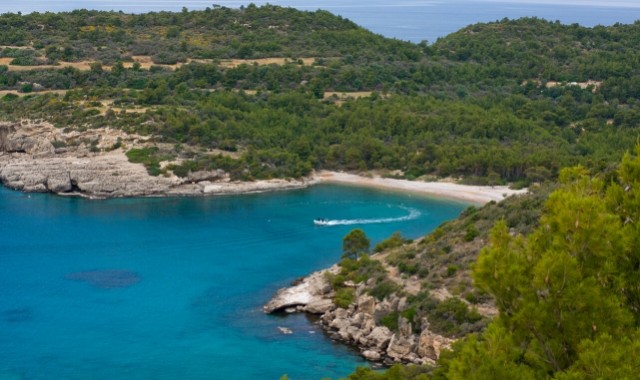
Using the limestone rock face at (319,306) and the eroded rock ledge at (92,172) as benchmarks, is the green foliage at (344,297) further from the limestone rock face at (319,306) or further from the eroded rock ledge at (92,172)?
the eroded rock ledge at (92,172)

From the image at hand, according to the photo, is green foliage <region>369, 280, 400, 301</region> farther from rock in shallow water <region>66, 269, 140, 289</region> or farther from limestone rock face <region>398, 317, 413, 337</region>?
rock in shallow water <region>66, 269, 140, 289</region>

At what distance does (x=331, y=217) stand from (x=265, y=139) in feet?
43.8

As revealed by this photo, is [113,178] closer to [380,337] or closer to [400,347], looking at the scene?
[380,337]

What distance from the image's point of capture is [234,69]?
230 feet

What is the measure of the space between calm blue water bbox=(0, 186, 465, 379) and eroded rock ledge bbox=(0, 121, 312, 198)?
3.72 ft

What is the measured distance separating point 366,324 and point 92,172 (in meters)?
26.5

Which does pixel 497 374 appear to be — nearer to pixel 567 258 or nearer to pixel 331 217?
pixel 567 258

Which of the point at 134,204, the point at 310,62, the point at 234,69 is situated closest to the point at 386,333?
the point at 134,204

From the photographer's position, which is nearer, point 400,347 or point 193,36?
point 400,347

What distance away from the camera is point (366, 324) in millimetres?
29984

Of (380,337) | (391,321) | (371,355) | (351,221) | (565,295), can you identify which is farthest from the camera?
(351,221)

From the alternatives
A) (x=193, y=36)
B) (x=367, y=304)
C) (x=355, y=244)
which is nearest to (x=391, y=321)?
(x=367, y=304)

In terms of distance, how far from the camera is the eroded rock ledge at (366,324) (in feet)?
92.1

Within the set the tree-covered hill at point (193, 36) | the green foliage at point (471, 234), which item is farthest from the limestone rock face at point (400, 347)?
the tree-covered hill at point (193, 36)
